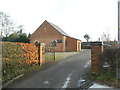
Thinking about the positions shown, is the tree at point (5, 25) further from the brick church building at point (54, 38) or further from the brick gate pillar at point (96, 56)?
the brick gate pillar at point (96, 56)

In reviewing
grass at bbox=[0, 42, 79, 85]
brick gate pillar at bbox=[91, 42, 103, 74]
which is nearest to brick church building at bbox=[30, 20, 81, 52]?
grass at bbox=[0, 42, 79, 85]

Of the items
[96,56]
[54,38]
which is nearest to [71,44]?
[54,38]

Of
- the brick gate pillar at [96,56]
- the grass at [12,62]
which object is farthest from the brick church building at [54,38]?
the brick gate pillar at [96,56]

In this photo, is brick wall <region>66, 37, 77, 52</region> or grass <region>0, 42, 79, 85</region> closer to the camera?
grass <region>0, 42, 79, 85</region>

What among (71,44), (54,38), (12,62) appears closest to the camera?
(12,62)

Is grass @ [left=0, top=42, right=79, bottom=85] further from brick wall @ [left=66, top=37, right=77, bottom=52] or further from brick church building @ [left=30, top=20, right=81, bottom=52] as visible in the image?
brick wall @ [left=66, top=37, right=77, bottom=52]

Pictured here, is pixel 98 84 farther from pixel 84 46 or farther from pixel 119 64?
pixel 84 46

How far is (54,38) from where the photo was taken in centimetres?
3556

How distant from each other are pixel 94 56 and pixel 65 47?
28.3m

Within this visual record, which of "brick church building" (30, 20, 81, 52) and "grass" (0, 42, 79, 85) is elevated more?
"brick church building" (30, 20, 81, 52)

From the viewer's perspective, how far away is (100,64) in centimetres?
753

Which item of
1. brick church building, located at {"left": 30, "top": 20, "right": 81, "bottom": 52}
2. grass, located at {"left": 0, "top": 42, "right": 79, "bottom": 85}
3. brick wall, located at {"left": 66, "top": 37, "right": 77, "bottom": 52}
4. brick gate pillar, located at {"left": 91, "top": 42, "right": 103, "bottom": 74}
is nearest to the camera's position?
grass, located at {"left": 0, "top": 42, "right": 79, "bottom": 85}

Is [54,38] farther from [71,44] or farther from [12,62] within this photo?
[12,62]

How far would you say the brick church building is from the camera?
115ft
